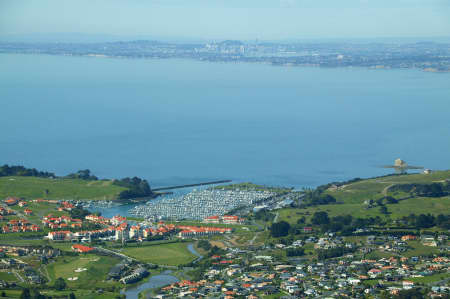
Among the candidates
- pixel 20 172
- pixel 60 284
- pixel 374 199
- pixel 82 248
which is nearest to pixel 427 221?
pixel 374 199

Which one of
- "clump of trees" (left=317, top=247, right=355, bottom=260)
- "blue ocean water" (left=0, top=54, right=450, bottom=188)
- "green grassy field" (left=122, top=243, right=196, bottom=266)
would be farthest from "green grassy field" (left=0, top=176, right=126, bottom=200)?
"clump of trees" (left=317, top=247, right=355, bottom=260)

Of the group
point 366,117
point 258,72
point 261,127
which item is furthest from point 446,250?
point 258,72

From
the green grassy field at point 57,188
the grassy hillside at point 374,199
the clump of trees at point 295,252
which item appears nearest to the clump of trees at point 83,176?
the green grassy field at point 57,188

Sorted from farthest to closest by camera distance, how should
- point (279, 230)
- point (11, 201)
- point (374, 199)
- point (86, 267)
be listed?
point (374, 199) → point (11, 201) → point (279, 230) → point (86, 267)

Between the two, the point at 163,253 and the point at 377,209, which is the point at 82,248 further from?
the point at 377,209

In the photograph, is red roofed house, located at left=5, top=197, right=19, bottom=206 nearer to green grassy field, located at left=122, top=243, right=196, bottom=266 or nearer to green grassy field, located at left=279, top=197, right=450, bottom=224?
green grassy field, located at left=122, top=243, right=196, bottom=266

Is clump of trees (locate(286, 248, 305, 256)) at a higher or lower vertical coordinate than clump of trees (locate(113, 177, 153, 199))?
higher

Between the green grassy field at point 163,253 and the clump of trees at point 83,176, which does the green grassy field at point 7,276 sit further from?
the clump of trees at point 83,176
